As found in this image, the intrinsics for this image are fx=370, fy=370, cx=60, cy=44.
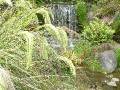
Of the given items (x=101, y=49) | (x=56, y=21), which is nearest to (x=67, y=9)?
(x=56, y=21)

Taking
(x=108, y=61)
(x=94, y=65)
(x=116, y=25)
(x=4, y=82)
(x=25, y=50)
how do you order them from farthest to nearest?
1. (x=116, y=25)
2. (x=108, y=61)
3. (x=94, y=65)
4. (x=25, y=50)
5. (x=4, y=82)

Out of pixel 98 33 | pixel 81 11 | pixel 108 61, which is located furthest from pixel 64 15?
pixel 108 61

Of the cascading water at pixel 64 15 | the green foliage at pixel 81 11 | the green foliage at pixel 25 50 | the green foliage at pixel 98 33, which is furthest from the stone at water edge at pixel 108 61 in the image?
the green foliage at pixel 25 50

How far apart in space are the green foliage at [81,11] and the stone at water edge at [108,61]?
2014 mm

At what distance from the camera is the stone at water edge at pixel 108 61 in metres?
7.84

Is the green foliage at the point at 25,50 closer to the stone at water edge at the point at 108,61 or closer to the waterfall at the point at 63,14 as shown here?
the stone at water edge at the point at 108,61

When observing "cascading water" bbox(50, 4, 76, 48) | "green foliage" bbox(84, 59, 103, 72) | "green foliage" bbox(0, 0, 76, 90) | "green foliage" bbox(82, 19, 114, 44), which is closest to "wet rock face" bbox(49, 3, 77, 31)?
"cascading water" bbox(50, 4, 76, 48)

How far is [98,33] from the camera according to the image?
8.80 metres

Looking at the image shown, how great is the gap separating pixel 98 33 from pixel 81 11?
148 cm

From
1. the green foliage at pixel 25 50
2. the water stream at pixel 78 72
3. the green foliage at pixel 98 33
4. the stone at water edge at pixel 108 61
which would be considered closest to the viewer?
the green foliage at pixel 25 50

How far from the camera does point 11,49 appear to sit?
4.14m

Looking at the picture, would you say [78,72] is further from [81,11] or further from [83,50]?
[81,11]

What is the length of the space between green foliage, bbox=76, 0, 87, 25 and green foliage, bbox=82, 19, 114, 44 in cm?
103

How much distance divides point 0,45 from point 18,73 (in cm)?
37
